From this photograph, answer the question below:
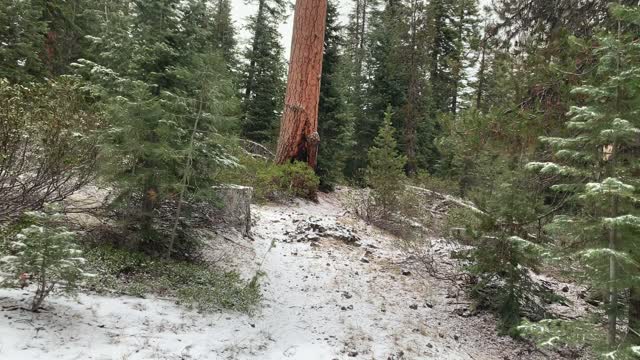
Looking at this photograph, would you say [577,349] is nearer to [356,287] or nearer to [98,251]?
[356,287]

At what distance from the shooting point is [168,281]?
5121 mm

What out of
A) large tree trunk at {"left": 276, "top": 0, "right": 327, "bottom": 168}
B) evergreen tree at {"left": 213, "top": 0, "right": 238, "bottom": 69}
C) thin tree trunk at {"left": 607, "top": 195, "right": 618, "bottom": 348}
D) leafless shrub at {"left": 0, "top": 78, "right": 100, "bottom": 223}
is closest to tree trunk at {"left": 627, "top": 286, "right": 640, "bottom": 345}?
thin tree trunk at {"left": 607, "top": 195, "right": 618, "bottom": 348}

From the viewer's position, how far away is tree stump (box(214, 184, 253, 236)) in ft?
23.7

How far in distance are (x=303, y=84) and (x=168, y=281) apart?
281 inches

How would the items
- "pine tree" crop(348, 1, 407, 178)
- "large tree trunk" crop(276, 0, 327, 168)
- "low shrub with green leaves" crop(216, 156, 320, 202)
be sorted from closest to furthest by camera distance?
1. "low shrub with green leaves" crop(216, 156, 320, 202)
2. "large tree trunk" crop(276, 0, 327, 168)
3. "pine tree" crop(348, 1, 407, 178)

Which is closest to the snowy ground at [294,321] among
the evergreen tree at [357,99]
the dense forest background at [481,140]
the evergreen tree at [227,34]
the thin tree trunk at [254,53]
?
the dense forest background at [481,140]

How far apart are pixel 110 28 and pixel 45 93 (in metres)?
1.30

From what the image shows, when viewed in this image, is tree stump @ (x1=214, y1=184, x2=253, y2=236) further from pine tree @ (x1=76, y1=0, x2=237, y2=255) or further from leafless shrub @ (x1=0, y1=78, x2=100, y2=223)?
leafless shrub @ (x1=0, y1=78, x2=100, y2=223)

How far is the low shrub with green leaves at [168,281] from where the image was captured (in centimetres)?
486

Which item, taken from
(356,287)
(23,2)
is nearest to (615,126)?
(356,287)

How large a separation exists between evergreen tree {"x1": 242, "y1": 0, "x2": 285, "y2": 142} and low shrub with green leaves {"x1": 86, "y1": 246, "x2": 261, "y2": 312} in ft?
53.0

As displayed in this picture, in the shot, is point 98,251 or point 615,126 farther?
point 98,251

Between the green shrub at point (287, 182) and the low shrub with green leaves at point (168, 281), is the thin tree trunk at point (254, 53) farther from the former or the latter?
the low shrub with green leaves at point (168, 281)

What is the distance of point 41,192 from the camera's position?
561 cm
